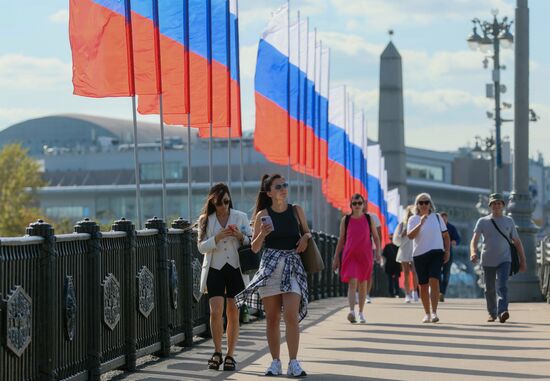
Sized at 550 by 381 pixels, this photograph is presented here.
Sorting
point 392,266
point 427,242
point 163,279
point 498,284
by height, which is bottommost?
point 392,266

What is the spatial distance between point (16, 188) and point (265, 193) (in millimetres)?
90782

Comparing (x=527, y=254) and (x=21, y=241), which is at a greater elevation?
(x=21, y=241)

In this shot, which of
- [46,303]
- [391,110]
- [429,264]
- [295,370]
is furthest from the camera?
[391,110]

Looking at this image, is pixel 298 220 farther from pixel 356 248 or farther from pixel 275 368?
pixel 356 248

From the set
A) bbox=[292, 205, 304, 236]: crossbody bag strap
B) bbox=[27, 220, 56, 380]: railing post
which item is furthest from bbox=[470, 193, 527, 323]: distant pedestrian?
bbox=[27, 220, 56, 380]: railing post

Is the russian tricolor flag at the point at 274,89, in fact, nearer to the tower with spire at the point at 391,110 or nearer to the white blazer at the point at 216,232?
the white blazer at the point at 216,232

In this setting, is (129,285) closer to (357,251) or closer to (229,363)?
(229,363)

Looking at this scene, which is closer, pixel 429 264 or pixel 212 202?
pixel 212 202

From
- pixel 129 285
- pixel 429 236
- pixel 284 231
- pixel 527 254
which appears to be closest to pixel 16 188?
pixel 527 254

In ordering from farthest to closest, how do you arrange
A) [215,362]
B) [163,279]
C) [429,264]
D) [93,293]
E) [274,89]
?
[274,89], [429,264], [163,279], [215,362], [93,293]

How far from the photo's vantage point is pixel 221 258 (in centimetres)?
1412

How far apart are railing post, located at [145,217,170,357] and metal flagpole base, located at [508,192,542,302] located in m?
13.4

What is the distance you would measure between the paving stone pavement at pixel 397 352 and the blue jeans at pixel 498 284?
280mm

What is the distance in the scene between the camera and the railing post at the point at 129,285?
45.7ft
